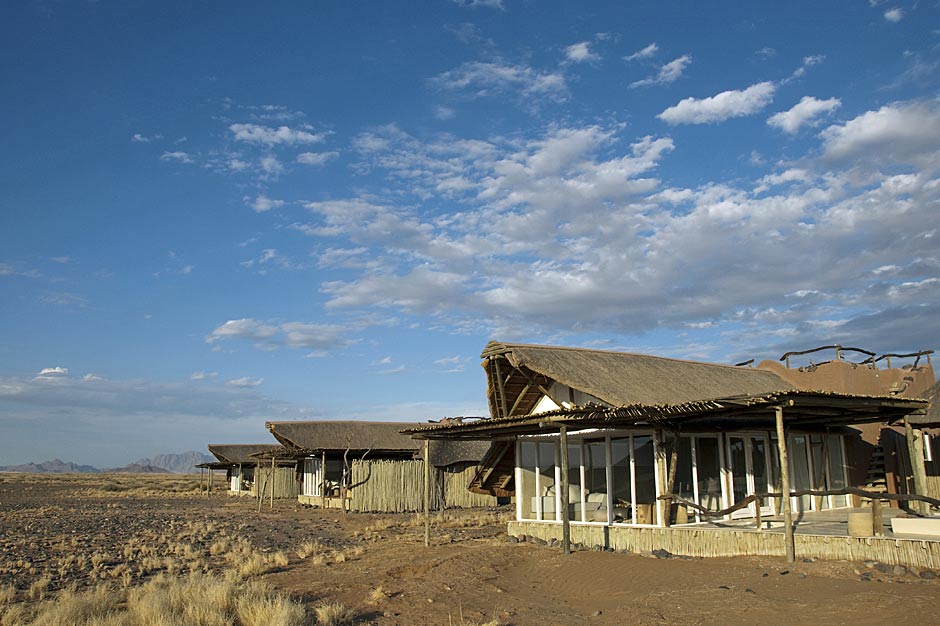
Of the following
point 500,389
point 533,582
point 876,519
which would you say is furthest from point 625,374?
point 876,519

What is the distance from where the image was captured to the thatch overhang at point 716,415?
37.2ft

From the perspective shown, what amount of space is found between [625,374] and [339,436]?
2150 centimetres

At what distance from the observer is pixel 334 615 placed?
30.5 ft

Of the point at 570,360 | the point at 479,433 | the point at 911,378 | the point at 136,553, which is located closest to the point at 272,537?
the point at 136,553

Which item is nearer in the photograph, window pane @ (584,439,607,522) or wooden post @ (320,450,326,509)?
window pane @ (584,439,607,522)

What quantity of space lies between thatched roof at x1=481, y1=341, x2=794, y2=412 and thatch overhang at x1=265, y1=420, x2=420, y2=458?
1778 cm

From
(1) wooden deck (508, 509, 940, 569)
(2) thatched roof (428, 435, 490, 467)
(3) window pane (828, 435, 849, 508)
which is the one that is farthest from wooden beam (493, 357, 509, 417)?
(2) thatched roof (428, 435, 490, 467)

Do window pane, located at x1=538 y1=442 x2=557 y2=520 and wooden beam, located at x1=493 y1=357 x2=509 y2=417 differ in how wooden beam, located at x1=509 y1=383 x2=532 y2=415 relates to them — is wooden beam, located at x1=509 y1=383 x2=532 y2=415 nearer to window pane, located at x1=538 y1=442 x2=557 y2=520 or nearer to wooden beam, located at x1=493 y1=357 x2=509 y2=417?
wooden beam, located at x1=493 y1=357 x2=509 y2=417

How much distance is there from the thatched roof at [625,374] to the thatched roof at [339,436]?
706 inches

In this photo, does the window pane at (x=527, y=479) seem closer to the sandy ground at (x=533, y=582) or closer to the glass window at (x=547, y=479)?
the glass window at (x=547, y=479)

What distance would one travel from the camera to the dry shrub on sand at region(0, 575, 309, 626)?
8.69 metres

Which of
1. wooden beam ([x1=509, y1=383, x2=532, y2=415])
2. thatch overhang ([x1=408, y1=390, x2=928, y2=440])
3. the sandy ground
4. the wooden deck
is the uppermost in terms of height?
wooden beam ([x1=509, y1=383, x2=532, y2=415])

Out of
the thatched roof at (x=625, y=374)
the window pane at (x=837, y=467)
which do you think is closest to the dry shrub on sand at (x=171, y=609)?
the thatched roof at (x=625, y=374)

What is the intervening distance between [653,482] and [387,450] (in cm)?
2165
